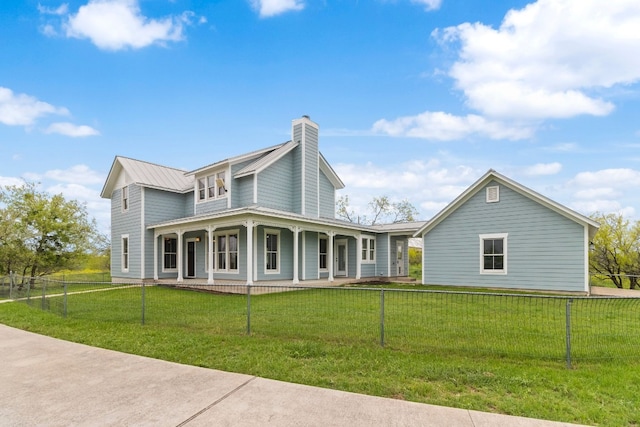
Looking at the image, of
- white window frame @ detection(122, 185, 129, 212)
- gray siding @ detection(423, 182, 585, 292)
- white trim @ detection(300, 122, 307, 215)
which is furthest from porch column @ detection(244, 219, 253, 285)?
white window frame @ detection(122, 185, 129, 212)

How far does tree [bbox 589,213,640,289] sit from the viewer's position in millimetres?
22031

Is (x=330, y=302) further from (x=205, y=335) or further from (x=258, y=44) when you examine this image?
(x=258, y=44)

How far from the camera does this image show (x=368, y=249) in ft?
68.4

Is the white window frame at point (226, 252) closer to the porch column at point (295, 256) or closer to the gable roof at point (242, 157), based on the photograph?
the porch column at point (295, 256)

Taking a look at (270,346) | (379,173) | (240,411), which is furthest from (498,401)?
(379,173)

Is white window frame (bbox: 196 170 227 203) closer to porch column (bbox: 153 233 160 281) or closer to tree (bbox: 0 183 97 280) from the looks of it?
porch column (bbox: 153 233 160 281)

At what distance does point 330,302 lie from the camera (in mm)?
10453

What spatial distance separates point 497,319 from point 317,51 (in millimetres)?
12835

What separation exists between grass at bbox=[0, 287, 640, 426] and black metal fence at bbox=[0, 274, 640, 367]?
0.13ft

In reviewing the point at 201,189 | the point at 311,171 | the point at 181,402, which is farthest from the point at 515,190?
the point at 181,402

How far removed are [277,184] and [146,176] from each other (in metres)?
7.44

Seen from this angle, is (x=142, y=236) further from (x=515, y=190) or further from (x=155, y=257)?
(x=515, y=190)

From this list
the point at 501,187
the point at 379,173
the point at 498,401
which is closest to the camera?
the point at 498,401

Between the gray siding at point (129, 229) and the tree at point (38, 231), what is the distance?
11.5ft
